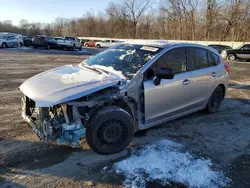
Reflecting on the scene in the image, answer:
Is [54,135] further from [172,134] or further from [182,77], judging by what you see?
[182,77]

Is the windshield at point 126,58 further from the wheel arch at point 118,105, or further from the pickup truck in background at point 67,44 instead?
the pickup truck in background at point 67,44

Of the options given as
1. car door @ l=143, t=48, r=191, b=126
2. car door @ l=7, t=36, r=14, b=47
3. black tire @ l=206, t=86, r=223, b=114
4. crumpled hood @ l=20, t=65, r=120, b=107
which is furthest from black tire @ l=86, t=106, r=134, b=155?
car door @ l=7, t=36, r=14, b=47

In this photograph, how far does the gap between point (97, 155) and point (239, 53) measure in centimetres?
2259

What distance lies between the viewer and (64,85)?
3.57 metres

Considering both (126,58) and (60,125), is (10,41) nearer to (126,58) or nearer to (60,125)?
(126,58)

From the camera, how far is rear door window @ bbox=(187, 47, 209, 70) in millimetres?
4984

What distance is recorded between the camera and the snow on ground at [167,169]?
10.3 ft

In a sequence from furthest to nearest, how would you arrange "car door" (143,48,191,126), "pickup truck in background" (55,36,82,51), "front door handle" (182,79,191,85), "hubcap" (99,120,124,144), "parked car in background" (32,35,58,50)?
"pickup truck in background" (55,36,82,51)
"parked car in background" (32,35,58,50)
"front door handle" (182,79,191,85)
"car door" (143,48,191,126)
"hubcap" (99,120,124,144)

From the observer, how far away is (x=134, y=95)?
391 cm

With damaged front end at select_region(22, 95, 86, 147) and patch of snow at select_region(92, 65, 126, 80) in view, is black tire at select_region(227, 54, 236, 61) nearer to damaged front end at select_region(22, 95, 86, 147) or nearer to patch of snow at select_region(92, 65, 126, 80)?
patch of snow at select_region(92, 65, 126, 80)

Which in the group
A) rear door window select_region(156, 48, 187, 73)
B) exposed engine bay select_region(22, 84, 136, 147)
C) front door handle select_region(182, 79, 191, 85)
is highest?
rear door window select_region(156, 48, 187, 73)

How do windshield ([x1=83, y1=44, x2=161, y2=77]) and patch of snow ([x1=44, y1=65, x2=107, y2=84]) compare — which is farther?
windshield ([x1=83, y1=44, x2=161, y2=77])

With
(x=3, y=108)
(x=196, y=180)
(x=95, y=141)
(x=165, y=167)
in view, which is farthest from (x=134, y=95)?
(x=3, y=108)

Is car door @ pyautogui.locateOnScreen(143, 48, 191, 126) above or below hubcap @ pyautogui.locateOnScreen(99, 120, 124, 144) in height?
above
